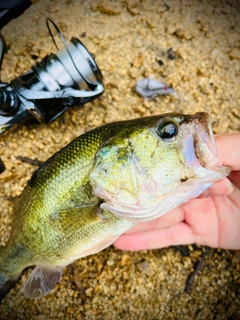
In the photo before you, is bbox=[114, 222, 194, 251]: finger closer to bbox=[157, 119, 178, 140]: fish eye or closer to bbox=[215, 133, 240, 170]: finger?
bbox=[215, 133, 240, 170]: finger

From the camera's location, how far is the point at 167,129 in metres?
1.67

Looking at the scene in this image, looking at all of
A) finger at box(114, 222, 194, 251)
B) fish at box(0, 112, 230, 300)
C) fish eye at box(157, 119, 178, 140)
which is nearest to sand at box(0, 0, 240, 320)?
finger at box(114, 222, 194, 251)

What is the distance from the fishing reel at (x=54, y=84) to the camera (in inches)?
88.6

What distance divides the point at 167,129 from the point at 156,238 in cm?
95

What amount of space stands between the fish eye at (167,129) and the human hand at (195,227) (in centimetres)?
79

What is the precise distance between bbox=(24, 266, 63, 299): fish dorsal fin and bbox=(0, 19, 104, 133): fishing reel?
3.06ft

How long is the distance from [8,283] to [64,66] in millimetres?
1340

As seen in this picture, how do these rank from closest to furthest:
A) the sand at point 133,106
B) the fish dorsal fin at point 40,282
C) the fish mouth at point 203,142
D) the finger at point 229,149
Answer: the fish mouth at point 203,142
the finger at point 229,149
the fish dorsal fin at point 40,282
the sand at point 133,106

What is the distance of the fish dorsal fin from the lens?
217 cm

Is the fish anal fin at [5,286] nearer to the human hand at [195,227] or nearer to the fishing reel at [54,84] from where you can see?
the human hand at [195,227]

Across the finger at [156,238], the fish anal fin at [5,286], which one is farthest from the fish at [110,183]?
the finger at [156,238]

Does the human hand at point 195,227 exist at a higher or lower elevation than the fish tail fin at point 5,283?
lower

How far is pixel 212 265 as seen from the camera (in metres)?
2.58

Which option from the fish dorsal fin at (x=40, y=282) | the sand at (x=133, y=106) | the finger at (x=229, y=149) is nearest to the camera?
the finger at (x=229, y=149)
